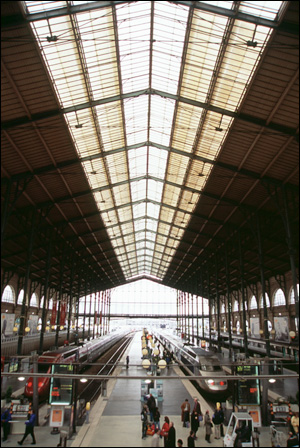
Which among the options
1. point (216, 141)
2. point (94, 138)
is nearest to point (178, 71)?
point (216, 141)

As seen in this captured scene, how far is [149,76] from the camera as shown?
16.7 meters

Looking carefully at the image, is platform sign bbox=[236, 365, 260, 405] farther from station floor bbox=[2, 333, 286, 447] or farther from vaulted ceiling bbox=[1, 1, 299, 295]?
vaulted ceiling bbox=[1, 1, 299, 295]

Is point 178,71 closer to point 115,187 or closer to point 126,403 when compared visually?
point 115,187

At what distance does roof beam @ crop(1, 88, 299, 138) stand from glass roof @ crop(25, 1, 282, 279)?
0.05 m

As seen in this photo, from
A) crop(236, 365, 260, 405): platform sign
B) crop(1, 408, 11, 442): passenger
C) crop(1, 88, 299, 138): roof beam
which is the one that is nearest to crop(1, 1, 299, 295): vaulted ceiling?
crop(1, 88, 299, 138): roof beam

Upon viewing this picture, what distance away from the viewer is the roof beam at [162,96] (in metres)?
15.3

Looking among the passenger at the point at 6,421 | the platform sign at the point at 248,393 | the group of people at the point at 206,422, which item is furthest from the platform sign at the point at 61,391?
the platform sign at the point at 248,393

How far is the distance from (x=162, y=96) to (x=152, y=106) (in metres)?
1.53

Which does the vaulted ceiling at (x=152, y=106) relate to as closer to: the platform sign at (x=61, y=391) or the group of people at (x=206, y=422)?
the platform sign at (x=61, y=391)

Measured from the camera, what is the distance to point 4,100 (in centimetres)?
1395

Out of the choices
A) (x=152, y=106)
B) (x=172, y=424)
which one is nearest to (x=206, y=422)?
(x=172, y=424)

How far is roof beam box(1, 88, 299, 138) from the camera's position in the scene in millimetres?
15337

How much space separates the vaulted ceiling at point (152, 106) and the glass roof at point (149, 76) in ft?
0.18

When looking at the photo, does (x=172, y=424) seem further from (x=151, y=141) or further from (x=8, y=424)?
(x=151, y=141)
